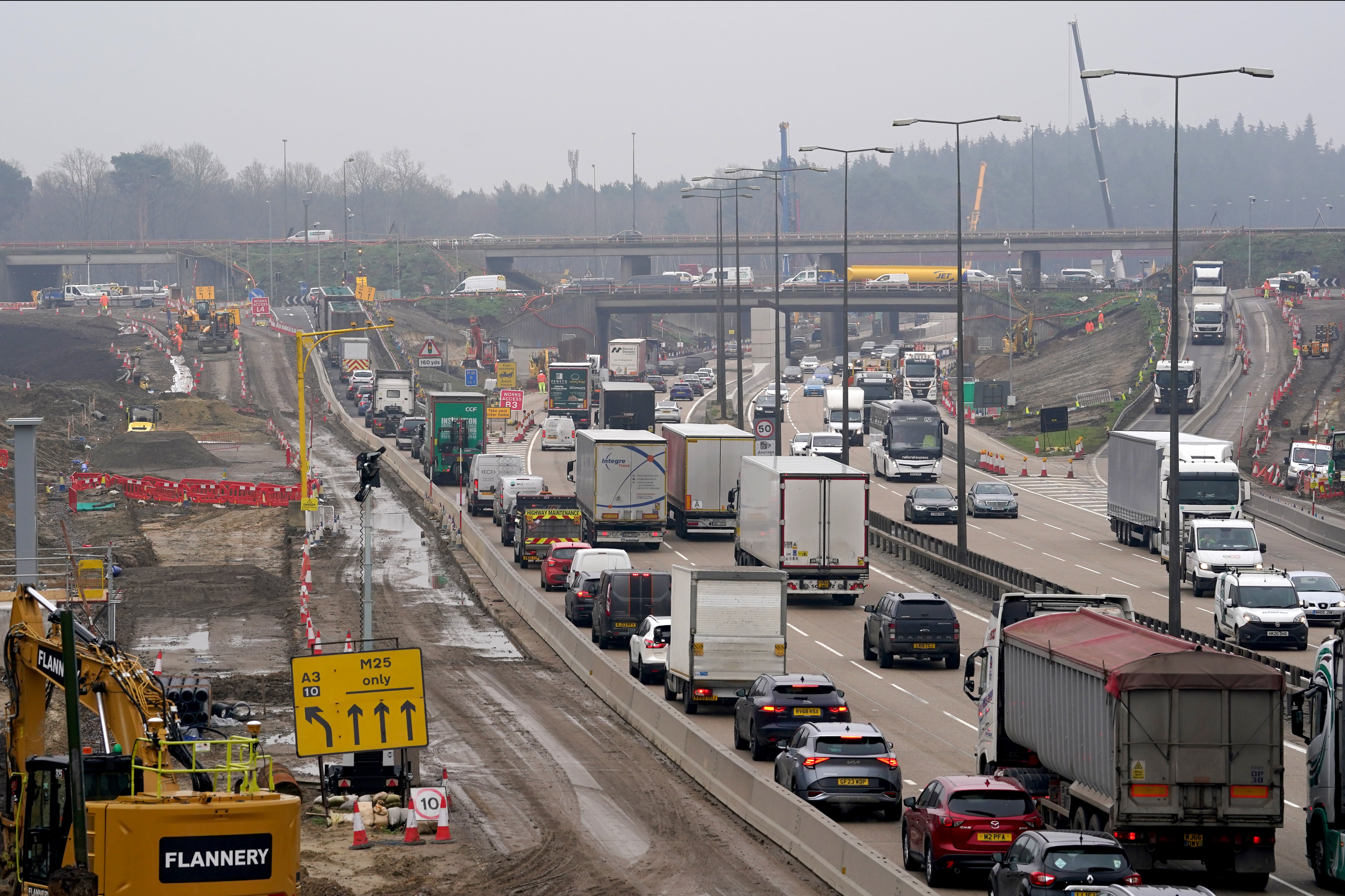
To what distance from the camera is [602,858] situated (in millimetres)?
22734

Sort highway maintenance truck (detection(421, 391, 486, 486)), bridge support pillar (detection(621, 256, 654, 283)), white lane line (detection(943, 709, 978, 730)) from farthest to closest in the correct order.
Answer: bridge support pillar (detection(621, 256, 654, 283)) → highway maintenance truck (detection(421, 391, 486, 486)) → white lane line (detection(943, 709, 978, 730))

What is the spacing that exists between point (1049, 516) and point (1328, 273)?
11325 centimetres

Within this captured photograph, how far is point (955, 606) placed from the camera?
46.4m

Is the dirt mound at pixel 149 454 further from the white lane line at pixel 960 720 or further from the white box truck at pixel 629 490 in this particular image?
the white lane line at pixel 960 720

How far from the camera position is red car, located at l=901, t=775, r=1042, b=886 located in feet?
66.6

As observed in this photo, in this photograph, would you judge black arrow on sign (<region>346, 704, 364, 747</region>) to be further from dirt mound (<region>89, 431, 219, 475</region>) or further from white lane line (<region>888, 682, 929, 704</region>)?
dirt mound (<region>89, 431, 219, 475</region>)

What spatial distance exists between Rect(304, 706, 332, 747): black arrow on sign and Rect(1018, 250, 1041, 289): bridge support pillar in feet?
476

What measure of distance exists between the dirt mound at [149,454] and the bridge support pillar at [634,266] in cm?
11070

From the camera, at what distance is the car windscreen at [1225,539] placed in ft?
156

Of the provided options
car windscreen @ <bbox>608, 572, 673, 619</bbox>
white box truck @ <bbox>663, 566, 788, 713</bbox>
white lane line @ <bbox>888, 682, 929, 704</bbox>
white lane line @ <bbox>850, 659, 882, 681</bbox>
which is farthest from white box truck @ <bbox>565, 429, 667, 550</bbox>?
white box truck @ <bbox>663, 566, 788, 713</bbox>

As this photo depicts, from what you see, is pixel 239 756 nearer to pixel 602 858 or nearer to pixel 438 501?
pixel 602 858

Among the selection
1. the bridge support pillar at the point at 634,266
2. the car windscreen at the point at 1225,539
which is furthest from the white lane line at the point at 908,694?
the bridge support pillar at the point at 634,266

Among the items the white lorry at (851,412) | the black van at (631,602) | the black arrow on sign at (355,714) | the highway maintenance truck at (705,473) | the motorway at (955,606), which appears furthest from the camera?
the white lorry at (851,412)

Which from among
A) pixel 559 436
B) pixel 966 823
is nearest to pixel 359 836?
pixel 966 823
